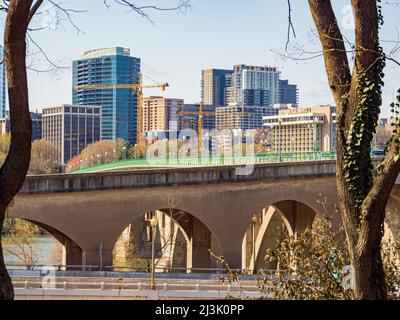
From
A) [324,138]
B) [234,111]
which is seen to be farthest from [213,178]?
[234,111]

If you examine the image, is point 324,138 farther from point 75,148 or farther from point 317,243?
point 317,243

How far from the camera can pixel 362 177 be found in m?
8.27

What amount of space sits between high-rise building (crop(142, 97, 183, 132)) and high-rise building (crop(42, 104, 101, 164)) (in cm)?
2431

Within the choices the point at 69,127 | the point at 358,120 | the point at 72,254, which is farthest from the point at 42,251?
the point at 69,127

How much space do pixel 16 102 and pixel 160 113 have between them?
182 meters

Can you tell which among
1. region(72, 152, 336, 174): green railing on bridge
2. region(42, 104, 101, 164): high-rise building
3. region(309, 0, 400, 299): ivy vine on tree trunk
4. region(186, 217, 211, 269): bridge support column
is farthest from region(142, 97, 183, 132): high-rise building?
region(309, 0, 400, 299): ivy vine on tree trunk

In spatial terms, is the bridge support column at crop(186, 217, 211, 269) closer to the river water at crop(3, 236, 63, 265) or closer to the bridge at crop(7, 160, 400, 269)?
the bridge at crop(7, 160, 400, 269)

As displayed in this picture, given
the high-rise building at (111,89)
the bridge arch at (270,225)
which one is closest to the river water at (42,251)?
the bridge arch at (270,225)

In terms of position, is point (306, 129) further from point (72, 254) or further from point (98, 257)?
point (98, 257)

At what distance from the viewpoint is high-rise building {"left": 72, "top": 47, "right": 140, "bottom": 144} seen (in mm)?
172375

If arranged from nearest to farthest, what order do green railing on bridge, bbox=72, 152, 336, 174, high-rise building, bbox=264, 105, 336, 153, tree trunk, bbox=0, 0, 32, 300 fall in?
tree trunk, bbox=0, 0, 32, 300 < green railing on bridge, bbox=72, 152, 336, 174 < high-rise building, bbox=264, 105, 336, 153

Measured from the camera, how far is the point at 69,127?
154 metres

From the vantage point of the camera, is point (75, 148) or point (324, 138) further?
point (75, 148)
